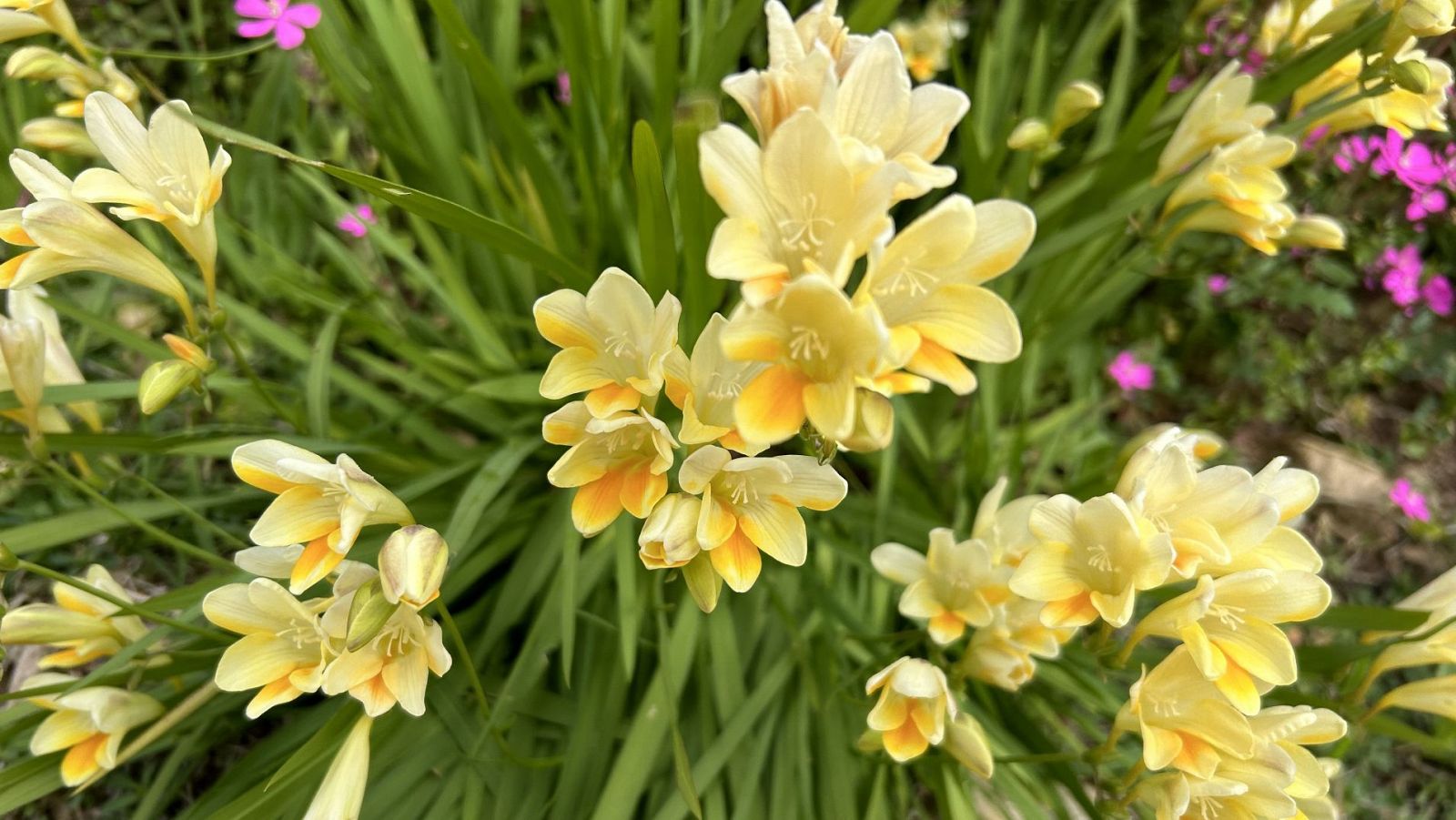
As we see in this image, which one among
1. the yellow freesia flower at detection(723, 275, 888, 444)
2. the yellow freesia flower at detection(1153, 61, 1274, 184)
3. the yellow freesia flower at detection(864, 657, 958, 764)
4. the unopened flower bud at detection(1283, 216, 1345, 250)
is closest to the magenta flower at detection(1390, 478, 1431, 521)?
the unopened flower bud at detection(1283, 216, 1345, 250)

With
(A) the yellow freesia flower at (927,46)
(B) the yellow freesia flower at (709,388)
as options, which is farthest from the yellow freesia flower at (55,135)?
(A) the yellow freesia flower at (927,46)

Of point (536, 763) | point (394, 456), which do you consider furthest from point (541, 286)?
point (536, 763)

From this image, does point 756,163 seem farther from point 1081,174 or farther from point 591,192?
point 1081,174

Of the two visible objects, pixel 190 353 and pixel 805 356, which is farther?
pixel 190 353

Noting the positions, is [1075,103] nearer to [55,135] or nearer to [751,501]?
[751,501]

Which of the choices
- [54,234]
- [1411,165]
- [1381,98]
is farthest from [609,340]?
[1411,165]

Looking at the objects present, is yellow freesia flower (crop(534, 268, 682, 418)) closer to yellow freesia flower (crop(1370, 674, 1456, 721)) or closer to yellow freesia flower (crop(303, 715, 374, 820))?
yellow freesia flower (crop(303, 715, 374, 820))
